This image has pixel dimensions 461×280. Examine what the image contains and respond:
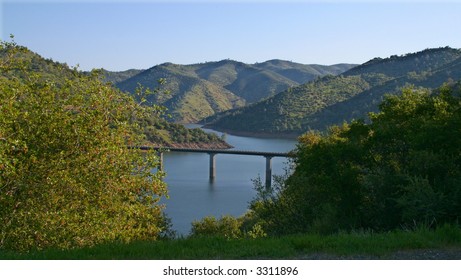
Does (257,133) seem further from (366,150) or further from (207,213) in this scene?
(366,150)

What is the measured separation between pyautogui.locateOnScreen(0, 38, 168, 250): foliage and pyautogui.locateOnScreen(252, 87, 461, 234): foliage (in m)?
7.72

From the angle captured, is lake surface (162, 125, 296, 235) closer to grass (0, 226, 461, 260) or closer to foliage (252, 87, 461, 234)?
foliage (252, 87, 461, 234)

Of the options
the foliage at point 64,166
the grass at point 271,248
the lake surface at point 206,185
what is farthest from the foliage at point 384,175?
the lake surface at point 206,185

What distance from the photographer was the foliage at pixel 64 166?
1246 centimetres

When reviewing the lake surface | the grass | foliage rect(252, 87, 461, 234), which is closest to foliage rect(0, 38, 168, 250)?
the grass

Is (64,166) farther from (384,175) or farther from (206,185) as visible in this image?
(206,185)

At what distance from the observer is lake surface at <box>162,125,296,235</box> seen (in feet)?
201

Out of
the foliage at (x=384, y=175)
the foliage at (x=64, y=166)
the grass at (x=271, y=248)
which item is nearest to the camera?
the grass at (x=271, y=248)

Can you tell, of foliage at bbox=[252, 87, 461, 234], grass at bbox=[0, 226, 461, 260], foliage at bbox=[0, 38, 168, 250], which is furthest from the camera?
foliage at bbox=[252, 87, 461, 234]

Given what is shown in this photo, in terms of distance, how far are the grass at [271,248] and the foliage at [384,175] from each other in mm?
3475

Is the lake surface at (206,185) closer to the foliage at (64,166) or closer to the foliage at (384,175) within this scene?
the foliage at (384,175)

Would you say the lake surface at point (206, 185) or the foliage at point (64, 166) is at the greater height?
the foliage at point (64, 166)

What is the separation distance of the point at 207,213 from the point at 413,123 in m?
37.0
